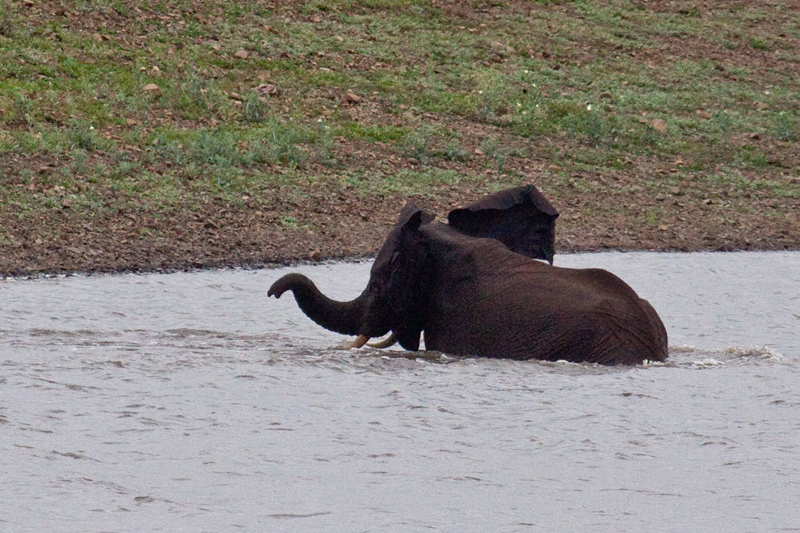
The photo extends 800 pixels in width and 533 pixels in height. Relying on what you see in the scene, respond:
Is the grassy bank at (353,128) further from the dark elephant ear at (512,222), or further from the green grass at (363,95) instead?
the dark elephant ear at (512,222)

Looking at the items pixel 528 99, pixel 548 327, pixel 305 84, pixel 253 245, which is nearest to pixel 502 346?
pixel 548 327

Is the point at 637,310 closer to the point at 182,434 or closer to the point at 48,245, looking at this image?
the point at 182,434

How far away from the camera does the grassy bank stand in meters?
13.2

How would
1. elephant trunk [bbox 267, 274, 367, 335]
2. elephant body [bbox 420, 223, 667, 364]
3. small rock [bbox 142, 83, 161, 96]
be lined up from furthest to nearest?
small rock [bbox 142, 83, 161, 96], elephant trunk [bbox 267, 274, 367, 335], elephant body [bbox 420, 223, 667, 364]

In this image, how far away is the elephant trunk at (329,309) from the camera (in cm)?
816

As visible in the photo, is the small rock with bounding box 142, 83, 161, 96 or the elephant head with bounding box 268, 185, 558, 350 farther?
the small rock with bounding box 142, 83, 161, 96

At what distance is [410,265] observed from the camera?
8078mm

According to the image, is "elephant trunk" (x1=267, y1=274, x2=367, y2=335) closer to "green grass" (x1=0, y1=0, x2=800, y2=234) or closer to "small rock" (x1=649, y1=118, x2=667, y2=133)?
"green grass" (x1=0, y1=0, x2=800, y2=234)

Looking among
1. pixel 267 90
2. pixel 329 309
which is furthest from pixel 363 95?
pixel 329 309

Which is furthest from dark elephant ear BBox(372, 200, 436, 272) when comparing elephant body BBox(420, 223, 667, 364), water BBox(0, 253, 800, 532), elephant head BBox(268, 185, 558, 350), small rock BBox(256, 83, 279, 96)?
small rock BBox(256, 83, 279, 96)

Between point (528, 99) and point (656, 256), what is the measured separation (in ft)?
19.9

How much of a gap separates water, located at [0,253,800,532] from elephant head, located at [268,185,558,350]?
21 centimetres

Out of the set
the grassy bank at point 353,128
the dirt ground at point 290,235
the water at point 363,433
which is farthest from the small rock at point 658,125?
the water at point 363,433

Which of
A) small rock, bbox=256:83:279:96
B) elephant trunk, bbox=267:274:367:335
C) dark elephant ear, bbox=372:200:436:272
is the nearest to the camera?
dark elephant ear, bbox=372:200:436:272
